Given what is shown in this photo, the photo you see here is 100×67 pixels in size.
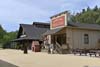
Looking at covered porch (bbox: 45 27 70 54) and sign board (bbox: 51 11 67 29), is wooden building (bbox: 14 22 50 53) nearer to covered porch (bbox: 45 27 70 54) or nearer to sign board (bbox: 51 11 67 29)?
covered porch (bbox: 45 27 70 54)

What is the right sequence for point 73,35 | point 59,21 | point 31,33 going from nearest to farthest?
1. point 73,35
2. point 59,21
3. point 31,33

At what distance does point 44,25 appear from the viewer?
62.7 meters

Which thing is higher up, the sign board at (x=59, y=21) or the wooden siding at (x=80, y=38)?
the sign board at (x=59, y=21)

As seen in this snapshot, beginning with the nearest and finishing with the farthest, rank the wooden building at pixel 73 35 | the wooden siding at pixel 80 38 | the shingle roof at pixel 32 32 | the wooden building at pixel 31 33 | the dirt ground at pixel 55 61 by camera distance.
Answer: the dirt ground at pixel 55 61, the wooden building at pixel 73 35, the wooden siding at pixel 80 38, the wooden building at pixel 31 33, the shingle roof at pixel 32 32

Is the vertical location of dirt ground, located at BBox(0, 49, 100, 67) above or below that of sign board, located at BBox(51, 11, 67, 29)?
below

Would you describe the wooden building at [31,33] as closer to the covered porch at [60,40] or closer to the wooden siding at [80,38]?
the covered porch at [60,40]

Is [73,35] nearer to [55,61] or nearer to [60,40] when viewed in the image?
[60,40]

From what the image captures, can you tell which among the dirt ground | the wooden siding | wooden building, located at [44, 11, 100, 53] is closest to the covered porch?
wooden building, located at [44, 11, 100, 53]

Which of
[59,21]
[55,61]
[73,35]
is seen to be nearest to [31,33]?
[59,21]

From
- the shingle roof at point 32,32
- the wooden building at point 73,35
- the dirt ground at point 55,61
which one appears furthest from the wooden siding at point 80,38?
the shingle roof at point 32,32

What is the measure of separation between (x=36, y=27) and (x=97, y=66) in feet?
147

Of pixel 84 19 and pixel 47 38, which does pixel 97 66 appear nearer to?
pixel 47 38

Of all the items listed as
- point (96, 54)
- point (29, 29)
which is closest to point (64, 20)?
point (96, 54)

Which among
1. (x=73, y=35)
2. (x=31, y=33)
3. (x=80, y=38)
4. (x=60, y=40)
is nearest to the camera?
(x=73, y=35)
